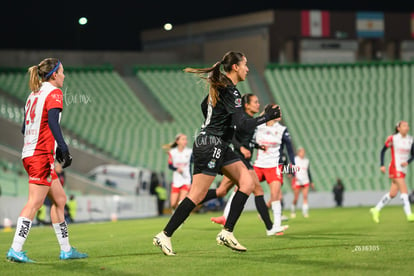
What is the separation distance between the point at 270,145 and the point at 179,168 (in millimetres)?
6253

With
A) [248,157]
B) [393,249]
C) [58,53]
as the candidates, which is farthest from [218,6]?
[393,249]

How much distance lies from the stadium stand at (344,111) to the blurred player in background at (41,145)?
101ft

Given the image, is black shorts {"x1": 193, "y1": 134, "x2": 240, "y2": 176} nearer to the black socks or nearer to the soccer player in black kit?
the soccer player in black kit

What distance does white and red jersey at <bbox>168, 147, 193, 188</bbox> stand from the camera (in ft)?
69.9

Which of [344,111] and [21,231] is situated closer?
[21,231]

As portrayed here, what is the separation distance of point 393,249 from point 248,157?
181 inches

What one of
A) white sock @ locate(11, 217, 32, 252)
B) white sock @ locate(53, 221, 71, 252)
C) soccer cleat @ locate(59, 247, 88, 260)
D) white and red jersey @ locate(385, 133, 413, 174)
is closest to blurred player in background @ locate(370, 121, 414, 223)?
white and red jersey @ locate(385, 133, 413, 174)

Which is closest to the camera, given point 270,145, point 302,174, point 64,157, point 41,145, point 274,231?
point 64,157

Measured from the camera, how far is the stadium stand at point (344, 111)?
40.7 m

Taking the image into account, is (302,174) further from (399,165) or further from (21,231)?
(21,231)

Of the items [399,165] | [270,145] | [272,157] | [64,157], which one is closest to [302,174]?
[399,165]

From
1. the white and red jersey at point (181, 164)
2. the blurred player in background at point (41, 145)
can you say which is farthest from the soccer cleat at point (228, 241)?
the white and red jersey at point (181, 164)

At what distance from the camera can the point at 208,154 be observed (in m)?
9.80

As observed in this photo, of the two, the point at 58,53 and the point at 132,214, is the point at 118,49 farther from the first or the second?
the point at 132,214
